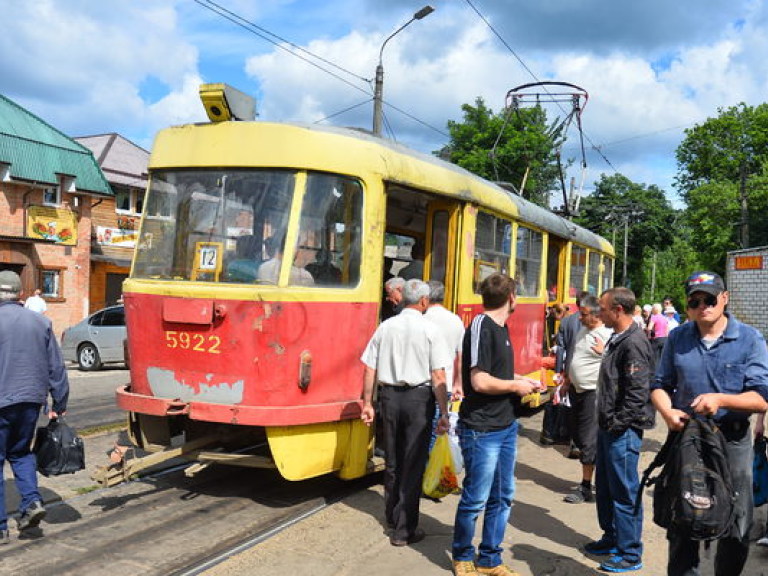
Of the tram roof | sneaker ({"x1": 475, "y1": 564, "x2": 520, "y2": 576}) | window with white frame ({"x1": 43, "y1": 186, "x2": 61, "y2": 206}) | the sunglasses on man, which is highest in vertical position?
window with white frame ({"x1": 43, "y1": 186, "x2": 61, "y2": 206})

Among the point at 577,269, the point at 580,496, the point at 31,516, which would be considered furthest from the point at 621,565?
the point at 577,269

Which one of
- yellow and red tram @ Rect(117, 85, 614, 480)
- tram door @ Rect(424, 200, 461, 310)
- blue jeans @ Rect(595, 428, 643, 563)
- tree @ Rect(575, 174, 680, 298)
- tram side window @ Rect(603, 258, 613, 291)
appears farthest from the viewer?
tree @ Rect(575, 174, 680, 298)

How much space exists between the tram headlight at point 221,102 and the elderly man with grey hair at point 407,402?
2305mm

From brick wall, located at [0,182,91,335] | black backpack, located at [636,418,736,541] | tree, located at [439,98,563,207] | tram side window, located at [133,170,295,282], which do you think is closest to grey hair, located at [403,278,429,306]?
tram side window, located at [133,170,295,282]

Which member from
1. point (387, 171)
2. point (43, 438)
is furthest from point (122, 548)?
point (387, 171)

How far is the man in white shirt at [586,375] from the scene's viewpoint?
6461 millimetres

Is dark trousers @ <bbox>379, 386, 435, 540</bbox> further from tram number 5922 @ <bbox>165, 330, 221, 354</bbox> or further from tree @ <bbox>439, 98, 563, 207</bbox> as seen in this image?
tree @ <bbox>439, 98, 563, 207</bbox>

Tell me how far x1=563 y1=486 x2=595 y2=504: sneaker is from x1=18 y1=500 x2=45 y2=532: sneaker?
4.12 m

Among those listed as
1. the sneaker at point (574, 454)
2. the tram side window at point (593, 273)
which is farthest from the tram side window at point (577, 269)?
the sneaker at point (574, 454)

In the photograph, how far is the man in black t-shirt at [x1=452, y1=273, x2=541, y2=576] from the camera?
4.30 m

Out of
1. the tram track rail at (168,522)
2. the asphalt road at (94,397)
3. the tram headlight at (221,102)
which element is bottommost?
the asphalt road at (94,397)

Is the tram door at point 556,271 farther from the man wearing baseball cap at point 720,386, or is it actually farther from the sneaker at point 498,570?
the man wearing baseball cap at point 720,386

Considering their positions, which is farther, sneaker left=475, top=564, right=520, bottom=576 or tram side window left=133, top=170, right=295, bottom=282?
tram side window left=133, top=170, right=295, bottom=282

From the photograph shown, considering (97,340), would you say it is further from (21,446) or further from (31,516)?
(31,516)
